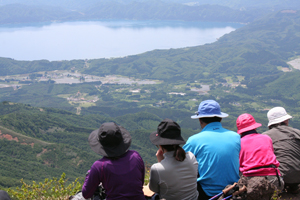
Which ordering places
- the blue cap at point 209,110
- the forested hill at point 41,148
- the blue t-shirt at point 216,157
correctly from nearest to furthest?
1. the blue t-shirt at point 216,157
2. the blue cap at point 209,110
3. the forested hill at point 41,148

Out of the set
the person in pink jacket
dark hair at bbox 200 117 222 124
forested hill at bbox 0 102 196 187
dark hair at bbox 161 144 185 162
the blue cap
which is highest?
the blue cap

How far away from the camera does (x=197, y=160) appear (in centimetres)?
496

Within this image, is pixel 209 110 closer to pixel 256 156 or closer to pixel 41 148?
pixel 256 156

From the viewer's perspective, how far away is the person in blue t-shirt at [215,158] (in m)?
4.78

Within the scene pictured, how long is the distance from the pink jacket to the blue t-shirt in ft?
0.73

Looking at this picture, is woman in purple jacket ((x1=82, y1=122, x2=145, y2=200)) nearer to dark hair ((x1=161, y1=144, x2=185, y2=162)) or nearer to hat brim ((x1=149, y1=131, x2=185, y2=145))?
hat brim ((x1=149, y1=131, x2=185, y2=145))

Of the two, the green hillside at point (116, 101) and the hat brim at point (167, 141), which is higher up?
the hat brim at point (167, 141)

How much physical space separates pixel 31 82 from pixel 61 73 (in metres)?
23.5

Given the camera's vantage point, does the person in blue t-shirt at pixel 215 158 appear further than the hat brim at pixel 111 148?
Yes

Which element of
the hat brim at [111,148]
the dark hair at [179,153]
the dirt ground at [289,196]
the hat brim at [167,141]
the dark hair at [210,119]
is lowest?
the dirt ground at [289,196]

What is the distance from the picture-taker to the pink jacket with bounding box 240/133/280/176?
4844mm

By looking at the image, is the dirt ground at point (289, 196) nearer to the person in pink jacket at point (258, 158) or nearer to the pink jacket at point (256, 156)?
the person in pink jacket at point (258, 158)

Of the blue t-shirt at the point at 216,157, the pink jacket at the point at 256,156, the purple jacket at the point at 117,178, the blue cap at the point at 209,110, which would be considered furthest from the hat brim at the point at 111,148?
Answer: the pink jacket at the point at 256,156

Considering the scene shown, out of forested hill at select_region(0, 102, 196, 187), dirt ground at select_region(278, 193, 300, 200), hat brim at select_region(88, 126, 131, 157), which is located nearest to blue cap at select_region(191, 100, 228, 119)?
hat brim at select_region(88, 126, 131, 157)
